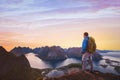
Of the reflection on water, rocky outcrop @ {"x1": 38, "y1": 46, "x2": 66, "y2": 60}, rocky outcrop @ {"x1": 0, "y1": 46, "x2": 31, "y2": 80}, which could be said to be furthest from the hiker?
rocky outcrop @ {"x1": 38, "y1": 46, "x2": 66, "y2": 60}

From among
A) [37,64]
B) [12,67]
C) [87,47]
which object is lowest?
[37,64]

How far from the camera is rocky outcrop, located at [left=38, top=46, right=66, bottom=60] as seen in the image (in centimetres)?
9794

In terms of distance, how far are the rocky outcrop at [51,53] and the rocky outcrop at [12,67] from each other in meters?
59.9

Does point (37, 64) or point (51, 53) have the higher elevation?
point (51, 53)

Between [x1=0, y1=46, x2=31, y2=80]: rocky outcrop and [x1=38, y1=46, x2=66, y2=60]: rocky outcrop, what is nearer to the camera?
[x1=0, y1=46, x2=31, y2=80]: rocky outcrop

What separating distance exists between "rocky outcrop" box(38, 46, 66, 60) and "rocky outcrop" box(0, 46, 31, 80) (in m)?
59.9

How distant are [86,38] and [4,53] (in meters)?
20.3

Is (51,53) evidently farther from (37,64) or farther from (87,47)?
(87,47)

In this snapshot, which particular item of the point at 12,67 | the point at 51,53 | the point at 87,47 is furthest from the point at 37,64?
the point at 87,47

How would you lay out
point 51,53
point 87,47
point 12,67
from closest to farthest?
point 87,47 < point 12,67 < point 51,53

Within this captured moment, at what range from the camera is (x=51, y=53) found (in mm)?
102188

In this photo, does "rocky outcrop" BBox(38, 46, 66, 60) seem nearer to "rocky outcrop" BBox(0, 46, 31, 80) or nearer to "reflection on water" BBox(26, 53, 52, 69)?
"reflection on water" BBox(26, 53, 52, 69)

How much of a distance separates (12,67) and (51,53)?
6750 centimetres

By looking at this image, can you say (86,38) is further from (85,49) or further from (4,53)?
(4,53)
